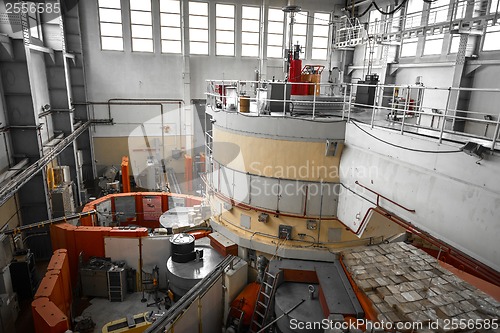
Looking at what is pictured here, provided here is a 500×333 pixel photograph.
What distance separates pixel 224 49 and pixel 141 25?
4994mm

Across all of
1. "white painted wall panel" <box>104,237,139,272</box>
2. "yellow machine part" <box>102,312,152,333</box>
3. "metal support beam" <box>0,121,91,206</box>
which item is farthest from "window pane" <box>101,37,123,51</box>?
"yellow machine part" <box>102,312,152,333</box>

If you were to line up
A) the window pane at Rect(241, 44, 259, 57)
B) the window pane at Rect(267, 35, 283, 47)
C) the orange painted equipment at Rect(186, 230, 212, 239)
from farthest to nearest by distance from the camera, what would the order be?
the window pane at Rect(267, 35, 283, 47)
the window pane at Rect(241, 44, 259, 57)
the orange painted equipment at Rect(186, 230, 212, 239)

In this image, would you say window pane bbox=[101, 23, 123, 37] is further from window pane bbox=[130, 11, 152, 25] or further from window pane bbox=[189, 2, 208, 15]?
window pane bbox=[189, 2, 208, 15]

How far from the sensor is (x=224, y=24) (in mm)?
20125

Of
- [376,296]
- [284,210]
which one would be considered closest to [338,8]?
[284,210]

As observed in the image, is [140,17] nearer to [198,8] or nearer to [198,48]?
[198,8]

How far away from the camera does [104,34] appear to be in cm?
1867

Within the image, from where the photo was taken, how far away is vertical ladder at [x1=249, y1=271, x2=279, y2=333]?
320 inches

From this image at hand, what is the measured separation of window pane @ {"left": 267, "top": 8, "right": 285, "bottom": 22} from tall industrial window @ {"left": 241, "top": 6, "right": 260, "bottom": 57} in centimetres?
76

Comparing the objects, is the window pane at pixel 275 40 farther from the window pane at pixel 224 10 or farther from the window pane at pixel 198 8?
the window pane at pixel 198 8

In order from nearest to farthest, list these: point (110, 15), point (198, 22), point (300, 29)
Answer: point (110, 15) < point (198, 22) < point (300, 29)

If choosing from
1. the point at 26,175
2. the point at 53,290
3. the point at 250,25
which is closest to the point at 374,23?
the point at 250,25

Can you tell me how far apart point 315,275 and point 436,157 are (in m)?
4.68

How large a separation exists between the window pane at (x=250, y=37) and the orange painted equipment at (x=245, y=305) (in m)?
16.3
